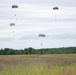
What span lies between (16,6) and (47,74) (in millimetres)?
7342

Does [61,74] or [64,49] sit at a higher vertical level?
[64,49]

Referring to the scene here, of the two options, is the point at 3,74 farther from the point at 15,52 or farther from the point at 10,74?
the point at 15,52

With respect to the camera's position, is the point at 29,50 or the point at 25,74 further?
the point at 29,50

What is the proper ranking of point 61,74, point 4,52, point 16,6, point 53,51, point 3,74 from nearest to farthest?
point 61,74 < point 3,74 < point 16,6 < point 4,52 < point 53,51

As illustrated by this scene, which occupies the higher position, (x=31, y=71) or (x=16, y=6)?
(x=16, y=6)

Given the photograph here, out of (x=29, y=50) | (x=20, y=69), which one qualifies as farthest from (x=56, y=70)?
(x=29, y=50)

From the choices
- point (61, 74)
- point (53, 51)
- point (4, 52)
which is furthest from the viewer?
point (53, 51)

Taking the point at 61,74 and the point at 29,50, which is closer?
the point at 61,74

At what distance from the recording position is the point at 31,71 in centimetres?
1499

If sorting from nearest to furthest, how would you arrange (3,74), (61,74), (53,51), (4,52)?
(61,74), (3,74), (4,52), (53,51)

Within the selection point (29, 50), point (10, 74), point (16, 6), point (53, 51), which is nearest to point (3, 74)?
point (10, 74)

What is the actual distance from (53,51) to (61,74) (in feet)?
268

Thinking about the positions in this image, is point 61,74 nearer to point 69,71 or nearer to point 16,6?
point 69,71

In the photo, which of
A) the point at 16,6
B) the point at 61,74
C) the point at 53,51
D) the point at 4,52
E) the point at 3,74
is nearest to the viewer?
the point at 61,74
